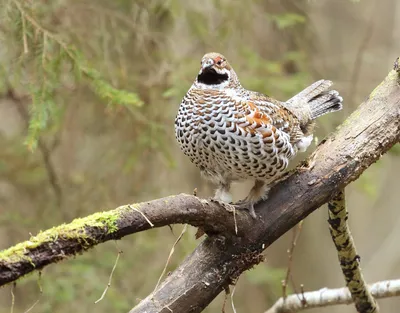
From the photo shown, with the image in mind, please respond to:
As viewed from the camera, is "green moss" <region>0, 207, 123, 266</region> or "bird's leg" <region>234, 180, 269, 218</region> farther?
"bird's leg" <region>234, 180, 269, 218</region>

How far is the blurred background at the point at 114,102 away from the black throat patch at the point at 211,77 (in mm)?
539

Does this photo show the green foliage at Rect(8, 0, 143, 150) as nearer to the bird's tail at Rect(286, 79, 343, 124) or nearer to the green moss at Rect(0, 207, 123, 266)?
the bird's tail at Rect(286, 79, 343, 124)

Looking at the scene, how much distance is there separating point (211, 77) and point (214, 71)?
4 cm

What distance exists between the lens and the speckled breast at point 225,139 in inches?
103

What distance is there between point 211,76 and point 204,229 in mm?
928

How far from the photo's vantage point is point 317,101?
3459 mm

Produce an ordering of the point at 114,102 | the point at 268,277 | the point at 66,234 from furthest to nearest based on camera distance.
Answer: the point at 268,277 < the point at 114,102 < the point at 66,234

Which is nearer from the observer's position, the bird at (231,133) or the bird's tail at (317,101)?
the bird at (231,133)

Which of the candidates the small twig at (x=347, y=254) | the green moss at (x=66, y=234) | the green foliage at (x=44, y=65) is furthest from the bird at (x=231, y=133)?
the green moss at (x=66, y=234)

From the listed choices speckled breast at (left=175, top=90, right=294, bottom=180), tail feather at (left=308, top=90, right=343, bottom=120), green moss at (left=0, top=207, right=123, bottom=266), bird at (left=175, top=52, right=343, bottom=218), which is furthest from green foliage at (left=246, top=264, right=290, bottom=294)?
green moss at (left=0, top=207, right=123, bottom=266)

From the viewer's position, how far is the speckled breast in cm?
262

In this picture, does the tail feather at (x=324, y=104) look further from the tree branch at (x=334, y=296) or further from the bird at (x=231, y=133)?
the tree branch at (x=334, y=296)

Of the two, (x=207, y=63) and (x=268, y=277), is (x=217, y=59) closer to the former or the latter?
(x=207, y=63)

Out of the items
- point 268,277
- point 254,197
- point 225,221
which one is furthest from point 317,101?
point 268,277
